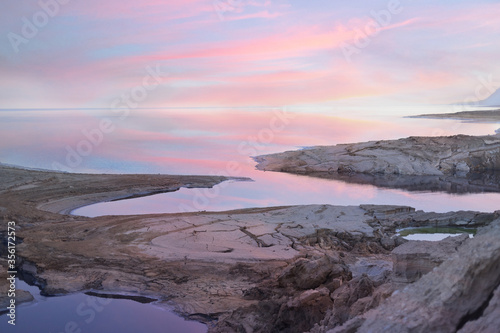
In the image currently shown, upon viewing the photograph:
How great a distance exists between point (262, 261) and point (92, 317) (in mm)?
2975

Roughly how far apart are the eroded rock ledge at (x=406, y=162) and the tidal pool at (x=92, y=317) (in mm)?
14628

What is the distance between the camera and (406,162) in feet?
75.6

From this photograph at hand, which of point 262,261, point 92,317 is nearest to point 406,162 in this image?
point 262,261

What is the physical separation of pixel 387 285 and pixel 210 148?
2497 centimetres

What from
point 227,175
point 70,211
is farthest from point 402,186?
point 70,211

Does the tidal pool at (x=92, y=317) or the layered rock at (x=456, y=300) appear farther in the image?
the tidal pool at (x=92, y=317)

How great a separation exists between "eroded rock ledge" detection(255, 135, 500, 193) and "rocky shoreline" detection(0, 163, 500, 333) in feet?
28.9

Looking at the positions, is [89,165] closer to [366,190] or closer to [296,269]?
[366,190]

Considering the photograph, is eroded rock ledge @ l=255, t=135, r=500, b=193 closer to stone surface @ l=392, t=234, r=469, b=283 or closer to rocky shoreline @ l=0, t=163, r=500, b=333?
rocky shoreline @ l=0, t=163, r=500, b=333

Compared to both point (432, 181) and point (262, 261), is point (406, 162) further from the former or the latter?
point (262, 261)

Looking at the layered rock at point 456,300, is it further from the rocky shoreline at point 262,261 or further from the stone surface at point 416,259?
the stone surface at point 416,259

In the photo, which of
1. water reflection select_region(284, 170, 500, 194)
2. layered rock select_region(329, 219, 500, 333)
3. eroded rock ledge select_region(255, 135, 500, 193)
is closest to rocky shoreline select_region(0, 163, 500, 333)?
layered rock select_region(329, 219, 500, 333)

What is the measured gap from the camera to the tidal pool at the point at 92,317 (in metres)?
6.61

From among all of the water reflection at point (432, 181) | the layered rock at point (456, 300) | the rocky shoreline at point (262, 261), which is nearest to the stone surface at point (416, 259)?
the rocky shoreline at point (262, 261)
